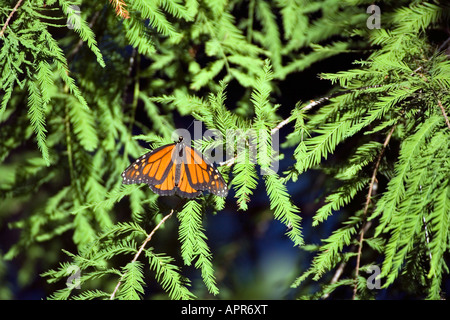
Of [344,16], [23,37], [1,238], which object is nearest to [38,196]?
[1,238]
